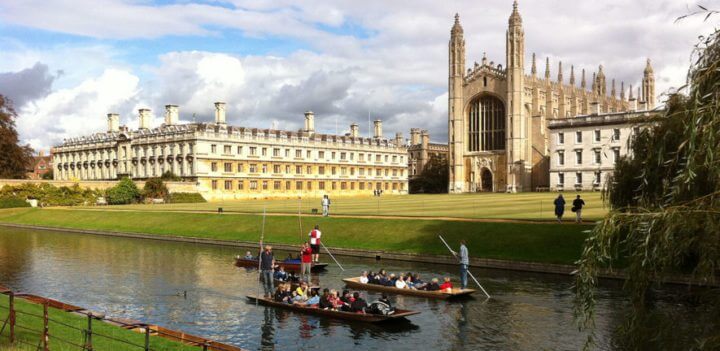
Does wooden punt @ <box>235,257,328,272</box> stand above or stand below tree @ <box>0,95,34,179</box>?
below

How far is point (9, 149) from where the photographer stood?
245 feet

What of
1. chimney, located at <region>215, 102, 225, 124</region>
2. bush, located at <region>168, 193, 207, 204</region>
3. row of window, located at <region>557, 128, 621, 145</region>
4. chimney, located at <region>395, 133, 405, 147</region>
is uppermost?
chimney, located at <region>215, 102, 225, 124</region>

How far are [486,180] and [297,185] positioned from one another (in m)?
29.7

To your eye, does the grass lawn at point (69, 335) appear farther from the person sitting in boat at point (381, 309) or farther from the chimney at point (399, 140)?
the chimney at point (399, 140)

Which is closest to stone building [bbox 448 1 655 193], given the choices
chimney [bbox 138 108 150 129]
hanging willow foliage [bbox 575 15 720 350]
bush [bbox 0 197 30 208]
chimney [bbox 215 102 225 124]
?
chimney [bbox 215 102 225 124]

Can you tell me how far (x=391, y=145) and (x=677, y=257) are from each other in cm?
10553

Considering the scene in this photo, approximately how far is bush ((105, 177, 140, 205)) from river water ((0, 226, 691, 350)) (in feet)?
134

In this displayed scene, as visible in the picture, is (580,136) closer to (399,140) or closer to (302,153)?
(302,153)

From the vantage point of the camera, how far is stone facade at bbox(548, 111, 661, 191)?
263 feet

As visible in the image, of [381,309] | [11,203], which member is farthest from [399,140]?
[381,309]

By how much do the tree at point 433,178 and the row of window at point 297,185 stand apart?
19.7 feet

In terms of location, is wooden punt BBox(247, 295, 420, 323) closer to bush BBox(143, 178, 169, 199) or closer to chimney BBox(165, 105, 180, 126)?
bush BBox(143, 178, 169, 199)

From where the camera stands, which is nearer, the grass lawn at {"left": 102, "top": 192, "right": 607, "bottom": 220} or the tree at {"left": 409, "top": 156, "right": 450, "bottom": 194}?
the grass lawn at {"left": 102, "top": 192, "right": 607, "bottom": 220}

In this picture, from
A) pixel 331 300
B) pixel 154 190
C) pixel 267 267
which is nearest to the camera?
pixel 331 300
